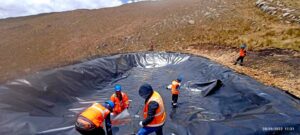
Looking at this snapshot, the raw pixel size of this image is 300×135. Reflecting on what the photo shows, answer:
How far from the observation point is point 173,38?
18.1 metres

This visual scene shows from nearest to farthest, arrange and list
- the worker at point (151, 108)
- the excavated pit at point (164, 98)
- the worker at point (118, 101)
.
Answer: the worker at point (151, 108)
the excavated pit at point (164, 98)
the worker at point (118, 101)

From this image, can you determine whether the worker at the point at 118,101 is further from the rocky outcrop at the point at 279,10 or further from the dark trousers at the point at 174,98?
the rocky outcrop at the point at 279,10

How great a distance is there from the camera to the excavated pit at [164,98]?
3.91 metres

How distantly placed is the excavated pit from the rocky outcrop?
10.7m

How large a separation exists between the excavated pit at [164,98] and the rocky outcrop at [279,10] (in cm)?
1068

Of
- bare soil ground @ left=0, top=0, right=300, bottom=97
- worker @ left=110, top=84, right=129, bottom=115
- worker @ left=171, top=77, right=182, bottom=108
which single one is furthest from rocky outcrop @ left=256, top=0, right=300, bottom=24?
worker @ left=110, top=84, right=129, bottom=115

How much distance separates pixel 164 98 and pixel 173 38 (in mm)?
11915

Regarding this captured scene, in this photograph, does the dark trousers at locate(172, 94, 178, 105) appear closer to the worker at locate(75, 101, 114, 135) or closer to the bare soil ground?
the worker at locate(75, 101, 114, 135)

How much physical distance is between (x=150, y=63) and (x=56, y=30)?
1689 centimetres

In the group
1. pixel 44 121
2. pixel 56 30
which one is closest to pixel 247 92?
pixel 44 121

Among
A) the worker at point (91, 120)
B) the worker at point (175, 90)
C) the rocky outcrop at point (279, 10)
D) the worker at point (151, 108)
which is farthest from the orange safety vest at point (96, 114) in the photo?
the rocky outcrop at point (279, 10)

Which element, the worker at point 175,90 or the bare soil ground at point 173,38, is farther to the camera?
the bare soil ground at point 173,38

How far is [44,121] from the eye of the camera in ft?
14.0

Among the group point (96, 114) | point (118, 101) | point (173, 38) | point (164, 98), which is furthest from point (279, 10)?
point (96, 114)
